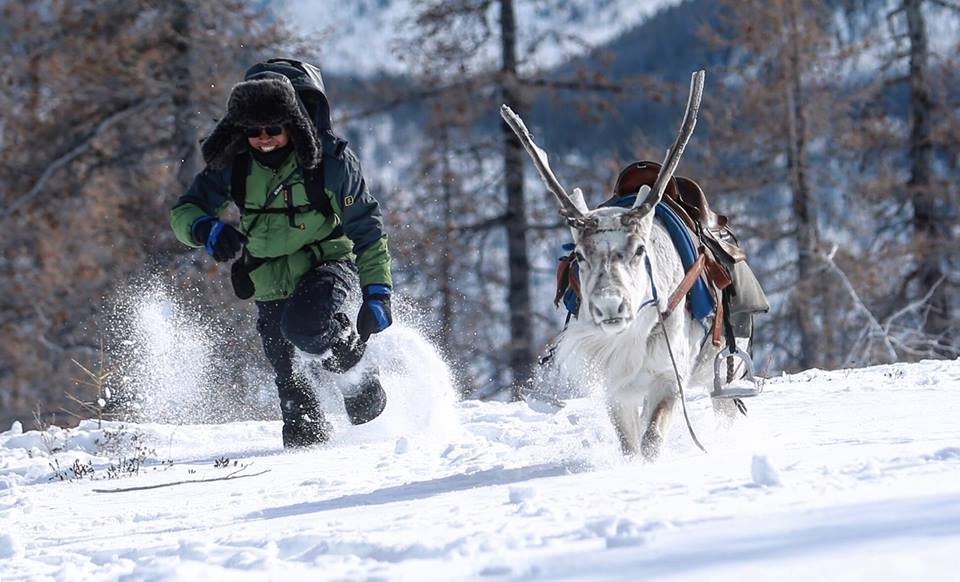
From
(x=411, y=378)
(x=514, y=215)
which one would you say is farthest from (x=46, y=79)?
(x=411, y=378)

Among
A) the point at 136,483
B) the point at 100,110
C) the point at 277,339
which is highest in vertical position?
the point at 100,110

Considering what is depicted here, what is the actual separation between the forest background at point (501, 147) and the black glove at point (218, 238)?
6908 mm

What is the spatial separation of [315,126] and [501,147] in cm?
1027

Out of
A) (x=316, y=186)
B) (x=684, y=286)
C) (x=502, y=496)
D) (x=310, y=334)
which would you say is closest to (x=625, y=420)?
(x=684, y=286)

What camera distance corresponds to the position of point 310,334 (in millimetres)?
5840

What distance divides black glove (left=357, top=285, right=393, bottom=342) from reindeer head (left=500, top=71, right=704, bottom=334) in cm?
157

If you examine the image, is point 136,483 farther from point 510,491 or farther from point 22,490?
point 510,491

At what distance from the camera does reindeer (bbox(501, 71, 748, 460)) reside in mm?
4215

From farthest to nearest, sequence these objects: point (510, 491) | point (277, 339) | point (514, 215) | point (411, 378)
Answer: point (514, 215)
point (411, 378)
point (277, 339)
point (510, 491)

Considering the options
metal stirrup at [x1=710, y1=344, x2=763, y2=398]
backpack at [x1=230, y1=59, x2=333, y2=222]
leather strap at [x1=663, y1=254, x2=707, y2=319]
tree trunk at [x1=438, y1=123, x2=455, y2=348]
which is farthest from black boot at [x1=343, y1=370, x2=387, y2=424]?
tree trunk at [x1=438, y1=123, x2=455, y2=348]

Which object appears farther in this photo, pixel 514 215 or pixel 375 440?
pixel 514 215

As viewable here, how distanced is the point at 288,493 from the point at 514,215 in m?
11.5

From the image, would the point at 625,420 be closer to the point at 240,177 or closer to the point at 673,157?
the point at 673,157

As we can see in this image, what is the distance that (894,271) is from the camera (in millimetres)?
17766
